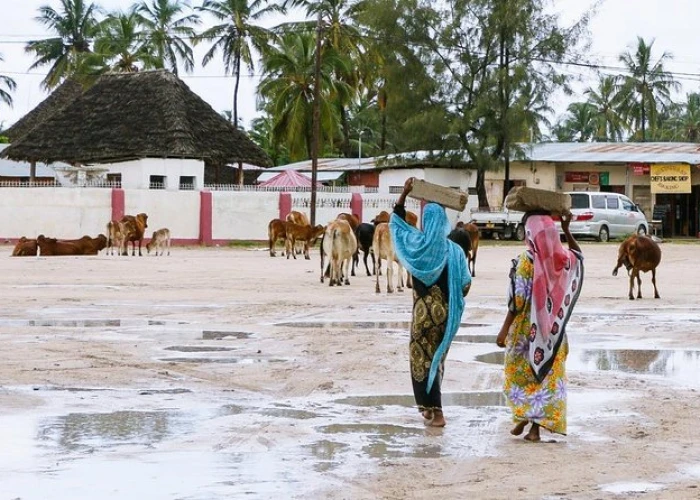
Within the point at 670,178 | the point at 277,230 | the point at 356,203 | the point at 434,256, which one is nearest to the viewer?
the point at 434,256

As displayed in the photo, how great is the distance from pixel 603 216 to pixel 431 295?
39205 mm

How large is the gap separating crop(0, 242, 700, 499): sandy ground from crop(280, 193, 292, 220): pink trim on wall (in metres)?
20.9

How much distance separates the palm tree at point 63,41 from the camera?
71.3m

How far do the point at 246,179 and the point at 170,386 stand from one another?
178 feet

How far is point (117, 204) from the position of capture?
134 feet

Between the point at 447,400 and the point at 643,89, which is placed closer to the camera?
the point at 447,400

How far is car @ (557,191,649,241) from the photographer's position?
47031 millimetres

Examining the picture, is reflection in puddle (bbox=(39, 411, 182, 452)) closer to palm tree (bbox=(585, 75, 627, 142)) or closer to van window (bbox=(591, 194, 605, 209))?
van window (bbox=(591, 194, 605, 209))

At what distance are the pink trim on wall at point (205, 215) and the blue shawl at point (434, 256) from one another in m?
34.1

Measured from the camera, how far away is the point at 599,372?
11.8 meters

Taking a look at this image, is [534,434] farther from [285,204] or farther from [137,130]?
[137,130]

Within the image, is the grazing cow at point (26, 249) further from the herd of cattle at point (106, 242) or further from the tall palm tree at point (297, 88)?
the tall palm tree at point (297, 88)

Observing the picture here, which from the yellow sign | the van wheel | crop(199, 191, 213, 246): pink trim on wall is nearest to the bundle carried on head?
crop(199, 191, 213, 246): pink trim on wall

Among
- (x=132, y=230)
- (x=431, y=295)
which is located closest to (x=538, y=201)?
(x=431, y=295)
